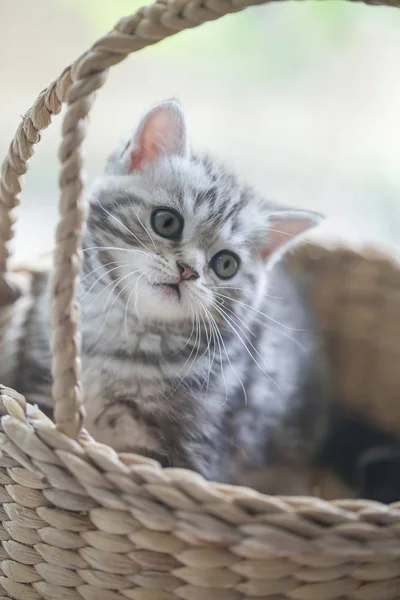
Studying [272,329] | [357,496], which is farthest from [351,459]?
[272,329]

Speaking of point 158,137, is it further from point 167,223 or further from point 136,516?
point 136,516

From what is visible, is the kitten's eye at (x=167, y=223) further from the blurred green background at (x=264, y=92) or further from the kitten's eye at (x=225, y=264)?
the blurred green background at (x=264, y=92)

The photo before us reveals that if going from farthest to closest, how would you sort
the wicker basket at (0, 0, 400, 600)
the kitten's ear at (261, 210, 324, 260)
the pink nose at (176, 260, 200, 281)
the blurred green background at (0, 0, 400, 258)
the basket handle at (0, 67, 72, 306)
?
the blurred green background at (0, 0, 400, 258) < the kitten's ear at (261, 210, 324, 260) < the pink nose at (176, 260, 200, 281) < the basket handle at (0, 67, 72, 306) < the wicker basket at (0, 0, 400, 600)

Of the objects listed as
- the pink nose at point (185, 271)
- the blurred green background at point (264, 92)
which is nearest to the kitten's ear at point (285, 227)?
the pink nose at point (185, 271)

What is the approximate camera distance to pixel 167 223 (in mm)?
884

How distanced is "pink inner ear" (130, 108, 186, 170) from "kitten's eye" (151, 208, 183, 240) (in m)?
0.12

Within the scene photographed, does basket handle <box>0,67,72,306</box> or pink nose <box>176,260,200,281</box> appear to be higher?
basket handle <box>0,67,72,306</box>

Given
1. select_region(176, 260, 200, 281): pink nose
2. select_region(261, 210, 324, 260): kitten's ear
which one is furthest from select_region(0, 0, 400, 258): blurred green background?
select_region(176, 260, 200, 281): pink nose

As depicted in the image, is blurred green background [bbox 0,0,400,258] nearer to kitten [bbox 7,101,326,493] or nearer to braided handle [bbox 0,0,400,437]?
kitten [bbox 7,101,326,493]

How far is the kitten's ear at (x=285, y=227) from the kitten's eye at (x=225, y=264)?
0.34 feet

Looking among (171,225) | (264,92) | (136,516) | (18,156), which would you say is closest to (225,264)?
(171,225)

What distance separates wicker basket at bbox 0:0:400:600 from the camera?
568 millimetres

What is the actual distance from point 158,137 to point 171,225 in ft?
0.50

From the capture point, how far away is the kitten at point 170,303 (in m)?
0.87
